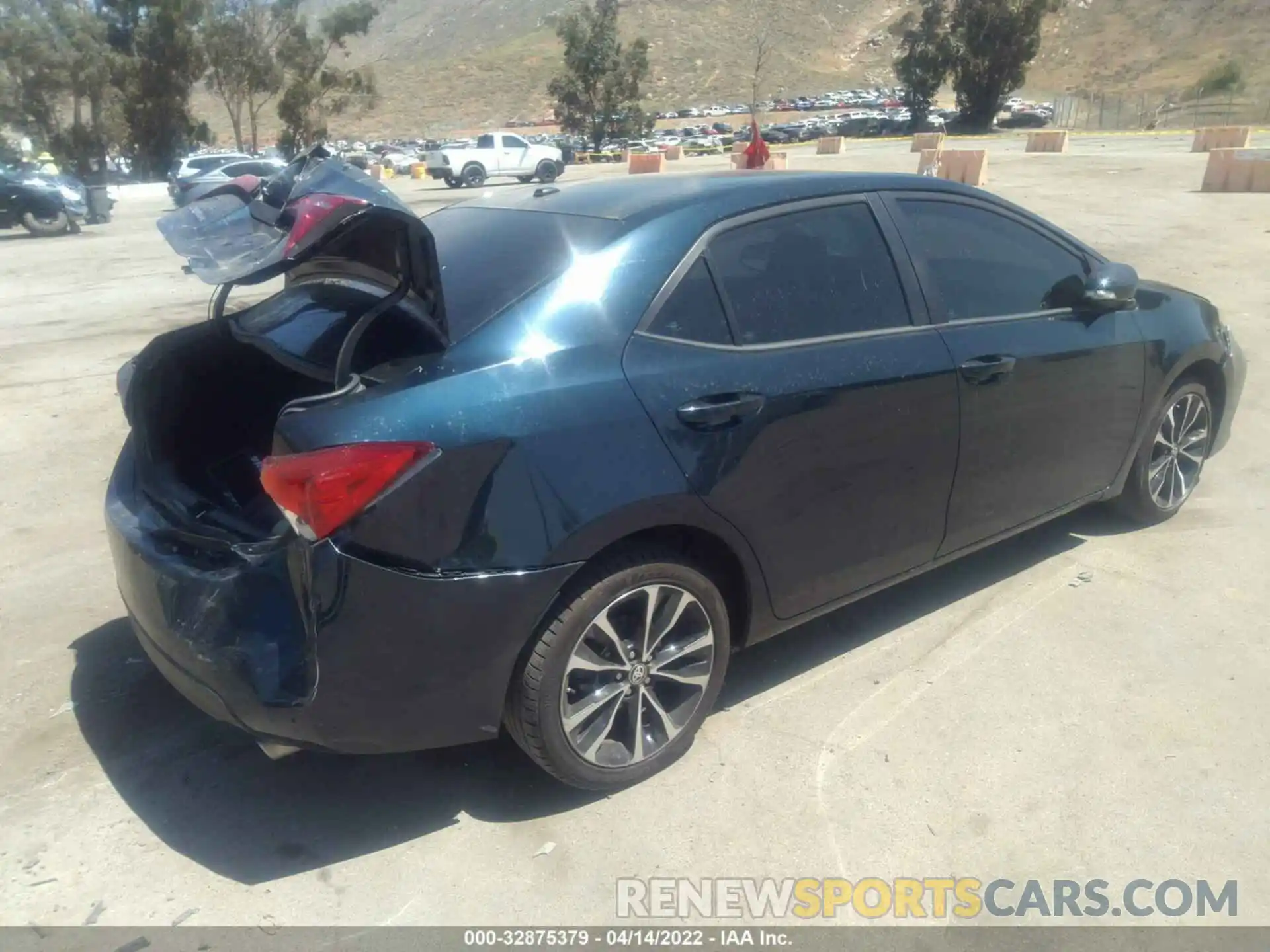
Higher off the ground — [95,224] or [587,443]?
[587,443]

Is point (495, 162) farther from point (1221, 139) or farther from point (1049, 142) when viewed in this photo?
point (1221, 139)

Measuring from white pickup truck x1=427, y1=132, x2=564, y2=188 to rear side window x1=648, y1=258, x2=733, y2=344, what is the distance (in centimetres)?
3308

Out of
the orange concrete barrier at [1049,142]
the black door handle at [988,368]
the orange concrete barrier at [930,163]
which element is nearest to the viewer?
the black door handle at [988,368]

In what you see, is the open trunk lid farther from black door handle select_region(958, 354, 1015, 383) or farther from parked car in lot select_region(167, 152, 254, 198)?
parked car in lot select_region(167, 152, 254, 198)

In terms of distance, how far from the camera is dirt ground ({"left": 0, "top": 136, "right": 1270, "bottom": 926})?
115 inches

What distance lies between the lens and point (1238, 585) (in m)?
4.53

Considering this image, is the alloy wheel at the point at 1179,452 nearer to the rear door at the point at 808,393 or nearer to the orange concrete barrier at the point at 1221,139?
the rear door at the point at 808,393

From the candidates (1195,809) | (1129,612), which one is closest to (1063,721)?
(1195,809)

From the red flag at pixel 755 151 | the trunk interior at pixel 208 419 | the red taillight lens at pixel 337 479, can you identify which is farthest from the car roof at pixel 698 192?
the red flag at pixel 755 151

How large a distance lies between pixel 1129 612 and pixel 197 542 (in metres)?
3.44

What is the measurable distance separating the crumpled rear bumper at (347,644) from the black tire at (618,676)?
3.2 inches

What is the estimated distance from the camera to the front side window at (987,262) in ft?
12.9

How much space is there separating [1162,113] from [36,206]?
182ft

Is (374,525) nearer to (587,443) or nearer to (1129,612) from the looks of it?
(587,443)
